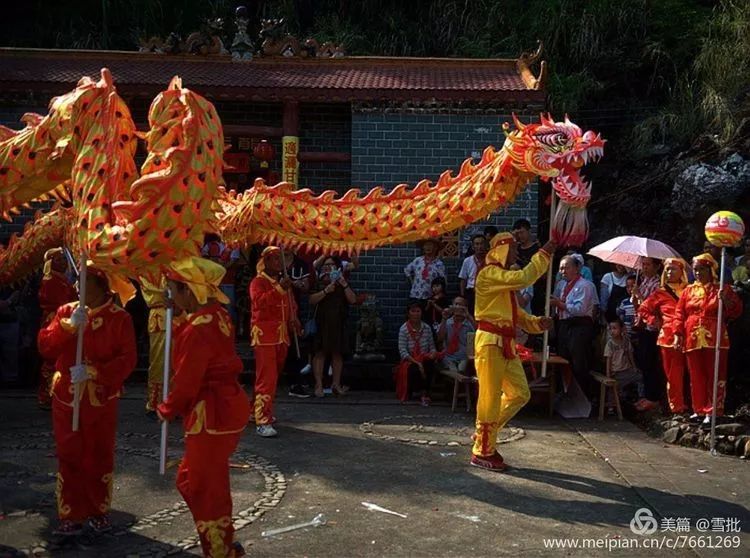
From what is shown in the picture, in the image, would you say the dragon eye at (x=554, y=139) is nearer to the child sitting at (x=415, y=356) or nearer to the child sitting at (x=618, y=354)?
the child sitting at (x=618, y=354)

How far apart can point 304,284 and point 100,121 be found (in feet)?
15.4

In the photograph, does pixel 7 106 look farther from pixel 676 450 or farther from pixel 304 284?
pixel 676 450

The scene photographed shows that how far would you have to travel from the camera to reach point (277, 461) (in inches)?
275

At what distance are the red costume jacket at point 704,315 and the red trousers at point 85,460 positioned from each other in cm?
582

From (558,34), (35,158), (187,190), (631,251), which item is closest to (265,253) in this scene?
(35,158)

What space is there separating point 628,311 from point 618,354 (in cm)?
63

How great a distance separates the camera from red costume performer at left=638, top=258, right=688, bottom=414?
28.6 feet

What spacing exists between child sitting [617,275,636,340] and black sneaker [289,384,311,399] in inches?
151

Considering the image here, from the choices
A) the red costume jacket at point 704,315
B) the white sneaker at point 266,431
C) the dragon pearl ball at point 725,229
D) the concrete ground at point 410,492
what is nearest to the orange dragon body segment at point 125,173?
the concrete ground at point 410,492

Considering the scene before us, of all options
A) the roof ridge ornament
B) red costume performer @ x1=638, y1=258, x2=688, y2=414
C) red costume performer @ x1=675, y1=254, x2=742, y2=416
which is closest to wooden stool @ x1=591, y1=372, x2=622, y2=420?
red costume performer @ x1=638, y1=258, x2=688, y2=414

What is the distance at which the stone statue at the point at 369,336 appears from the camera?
10.9 meters

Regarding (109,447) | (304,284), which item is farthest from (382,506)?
(304,284)

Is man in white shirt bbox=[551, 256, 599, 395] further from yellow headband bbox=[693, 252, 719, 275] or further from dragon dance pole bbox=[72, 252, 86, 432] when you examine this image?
dragon dance pole bbox=[72, 252, 86, 432]

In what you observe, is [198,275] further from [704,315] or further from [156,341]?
[704,315]
